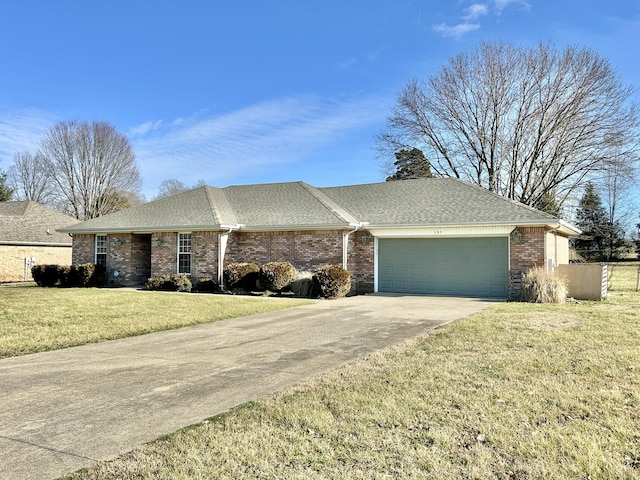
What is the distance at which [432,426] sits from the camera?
4.15 meters

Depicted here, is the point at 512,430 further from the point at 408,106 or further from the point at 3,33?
the point at 408,106

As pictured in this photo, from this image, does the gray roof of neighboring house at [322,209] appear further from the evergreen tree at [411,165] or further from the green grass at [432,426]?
the evergreen tree at [411,165]

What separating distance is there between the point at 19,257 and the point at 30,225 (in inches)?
101

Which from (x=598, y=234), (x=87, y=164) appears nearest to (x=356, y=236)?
(x=87, y=164)

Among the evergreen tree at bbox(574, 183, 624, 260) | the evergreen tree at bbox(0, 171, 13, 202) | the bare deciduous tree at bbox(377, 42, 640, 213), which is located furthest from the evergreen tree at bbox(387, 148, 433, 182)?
the evergreen tree at bbox(0, 171, 13, 202)

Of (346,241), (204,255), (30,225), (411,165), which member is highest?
(411,165)

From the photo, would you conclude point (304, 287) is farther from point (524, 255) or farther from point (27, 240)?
point (27, 240)

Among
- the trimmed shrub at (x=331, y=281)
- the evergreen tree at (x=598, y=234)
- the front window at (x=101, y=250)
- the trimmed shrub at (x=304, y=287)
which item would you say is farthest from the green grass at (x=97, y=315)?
the evergreen tree at (x=598, y=234)

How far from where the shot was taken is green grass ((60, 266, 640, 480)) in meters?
3.34

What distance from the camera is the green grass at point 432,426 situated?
3.34 metres

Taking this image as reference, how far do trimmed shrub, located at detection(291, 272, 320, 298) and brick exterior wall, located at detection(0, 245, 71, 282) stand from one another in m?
17.7

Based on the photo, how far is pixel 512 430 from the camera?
4.05 meters

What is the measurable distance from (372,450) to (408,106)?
2983 centimetres

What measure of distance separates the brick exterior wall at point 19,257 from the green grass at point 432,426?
2528cm
